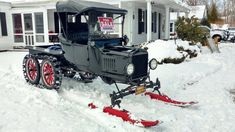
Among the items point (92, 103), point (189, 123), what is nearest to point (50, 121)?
A: point (92, 103)

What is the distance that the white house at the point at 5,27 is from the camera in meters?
16.3

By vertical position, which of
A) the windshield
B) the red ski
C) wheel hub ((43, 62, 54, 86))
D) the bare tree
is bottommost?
the red ski

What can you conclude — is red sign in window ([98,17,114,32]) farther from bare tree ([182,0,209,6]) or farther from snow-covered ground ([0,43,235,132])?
bare tree ([182,0,209,6])

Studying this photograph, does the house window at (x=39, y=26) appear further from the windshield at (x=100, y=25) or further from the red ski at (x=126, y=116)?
the red ski at (x=126, y=116)

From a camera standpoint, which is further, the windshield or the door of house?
the door of house

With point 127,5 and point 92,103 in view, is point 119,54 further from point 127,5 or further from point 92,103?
point 127,5

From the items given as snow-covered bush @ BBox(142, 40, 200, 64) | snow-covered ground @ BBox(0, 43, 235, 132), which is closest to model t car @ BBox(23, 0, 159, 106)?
snow-covered ground @ BBox(0, 43, 235, 132)

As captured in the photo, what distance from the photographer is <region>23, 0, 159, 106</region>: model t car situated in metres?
5.25

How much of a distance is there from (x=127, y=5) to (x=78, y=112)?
39.6 feet

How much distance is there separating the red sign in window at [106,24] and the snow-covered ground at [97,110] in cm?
157

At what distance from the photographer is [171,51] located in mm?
11906

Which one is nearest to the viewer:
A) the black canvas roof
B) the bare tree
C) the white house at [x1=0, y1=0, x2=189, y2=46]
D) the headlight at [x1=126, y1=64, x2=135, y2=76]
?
the headlight at [x1=126, y1=64, x2=135, y2=76]

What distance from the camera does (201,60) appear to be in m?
12.4

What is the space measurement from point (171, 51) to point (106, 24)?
6.63 metres
